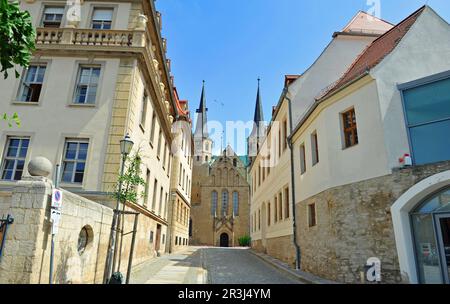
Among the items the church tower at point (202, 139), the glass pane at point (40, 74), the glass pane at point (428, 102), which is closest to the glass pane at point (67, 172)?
the glass pane at point (40, 74)

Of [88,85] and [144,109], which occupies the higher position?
[88,85]

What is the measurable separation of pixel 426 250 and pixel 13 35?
11235mm

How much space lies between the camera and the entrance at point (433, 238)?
25.8 ft

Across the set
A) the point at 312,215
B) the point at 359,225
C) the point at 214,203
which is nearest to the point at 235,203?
the point at 214,203

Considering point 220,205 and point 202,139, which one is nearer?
point 220,205

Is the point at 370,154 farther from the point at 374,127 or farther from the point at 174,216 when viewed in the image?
the point at 174,216

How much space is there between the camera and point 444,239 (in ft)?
26.2

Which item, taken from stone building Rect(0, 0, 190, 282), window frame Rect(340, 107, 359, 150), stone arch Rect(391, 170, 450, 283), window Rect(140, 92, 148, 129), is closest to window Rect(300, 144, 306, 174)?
window frame Rect(340, 107, 359, 150)

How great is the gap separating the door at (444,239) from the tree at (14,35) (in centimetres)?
1056

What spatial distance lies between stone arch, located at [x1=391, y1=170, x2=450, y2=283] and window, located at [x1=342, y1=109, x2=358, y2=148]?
264cm

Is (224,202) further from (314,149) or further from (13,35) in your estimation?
(13,35)

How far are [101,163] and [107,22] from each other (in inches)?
289

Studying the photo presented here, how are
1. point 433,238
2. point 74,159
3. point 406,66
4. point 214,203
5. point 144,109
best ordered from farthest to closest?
point 214,203 → point 144,109 → point 74,159 → point 406,66 → point 433,238
